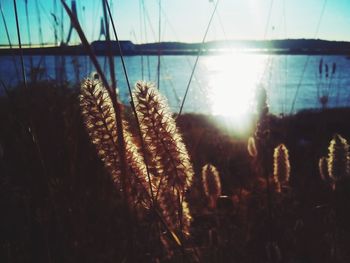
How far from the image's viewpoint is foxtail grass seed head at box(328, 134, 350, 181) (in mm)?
1885

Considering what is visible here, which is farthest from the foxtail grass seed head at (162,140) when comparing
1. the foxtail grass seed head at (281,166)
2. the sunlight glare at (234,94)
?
the sunlight glare at (234,94)

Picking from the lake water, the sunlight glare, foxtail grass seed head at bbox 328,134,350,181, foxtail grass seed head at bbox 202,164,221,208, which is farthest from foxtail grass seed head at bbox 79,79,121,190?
the sunlight glare

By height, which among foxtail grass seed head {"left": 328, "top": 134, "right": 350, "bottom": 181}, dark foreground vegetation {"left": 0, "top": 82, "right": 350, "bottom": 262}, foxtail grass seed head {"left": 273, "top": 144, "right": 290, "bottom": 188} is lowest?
dark foreground vegetation {"left": 0, "top": 82, "right": 350, "bottom": 262}

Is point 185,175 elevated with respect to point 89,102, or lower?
lower

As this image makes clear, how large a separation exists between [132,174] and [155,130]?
0.44ft

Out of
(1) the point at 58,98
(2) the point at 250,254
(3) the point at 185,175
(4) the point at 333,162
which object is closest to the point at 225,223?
(2) the point at 250,254

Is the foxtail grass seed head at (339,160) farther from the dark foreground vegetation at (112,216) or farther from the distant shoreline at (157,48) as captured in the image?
the distant shoreline at (157,48)

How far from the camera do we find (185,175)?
105cm

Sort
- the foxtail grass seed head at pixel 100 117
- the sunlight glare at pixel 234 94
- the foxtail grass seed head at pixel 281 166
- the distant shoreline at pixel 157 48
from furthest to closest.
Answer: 1. the sunlight glare at pixel 234 94
2. the foxtail grass seed head at pixel 281 166
3. the distant shoreline at pixel 157 48
4. the foxtail grass seed head at pixel 100 117

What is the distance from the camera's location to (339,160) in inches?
74.5

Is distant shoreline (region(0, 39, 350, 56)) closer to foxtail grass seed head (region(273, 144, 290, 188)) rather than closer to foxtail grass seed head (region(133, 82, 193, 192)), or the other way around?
foxtail grass seed head (region(133, 82, 193, 192))

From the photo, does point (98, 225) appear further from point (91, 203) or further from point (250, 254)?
point (250, 254)

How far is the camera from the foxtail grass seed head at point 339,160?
188 cm

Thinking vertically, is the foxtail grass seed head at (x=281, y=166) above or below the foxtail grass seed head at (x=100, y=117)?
below
